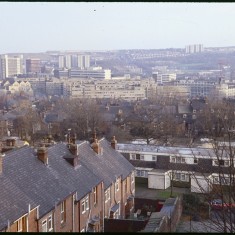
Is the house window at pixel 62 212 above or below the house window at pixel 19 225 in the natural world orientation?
below

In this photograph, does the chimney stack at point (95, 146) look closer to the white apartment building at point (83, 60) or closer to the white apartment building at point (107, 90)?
the white apartment building at point (107, 90)

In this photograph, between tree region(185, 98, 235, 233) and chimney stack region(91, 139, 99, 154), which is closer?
tree region(185, 98, 235, 233)

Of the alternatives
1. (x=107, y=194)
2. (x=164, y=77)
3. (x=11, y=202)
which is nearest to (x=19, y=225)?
(x=11, y=202)

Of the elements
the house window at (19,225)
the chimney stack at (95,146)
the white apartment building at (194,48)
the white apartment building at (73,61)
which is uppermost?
the white apartment building at (194,48)

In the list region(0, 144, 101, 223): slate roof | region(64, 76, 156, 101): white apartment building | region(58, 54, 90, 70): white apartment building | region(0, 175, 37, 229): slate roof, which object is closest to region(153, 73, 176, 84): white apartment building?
region(64, 76, 156, 101): white apartment building

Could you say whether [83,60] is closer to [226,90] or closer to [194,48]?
[194,48]

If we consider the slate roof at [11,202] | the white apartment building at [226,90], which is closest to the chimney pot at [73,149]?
the slate roof at [11,202]

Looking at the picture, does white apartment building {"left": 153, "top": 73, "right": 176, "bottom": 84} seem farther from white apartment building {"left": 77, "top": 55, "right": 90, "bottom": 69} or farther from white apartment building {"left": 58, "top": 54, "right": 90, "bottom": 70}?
white apartment building {"left": 58, "top": 54, "right": 90, "bottom": 70}

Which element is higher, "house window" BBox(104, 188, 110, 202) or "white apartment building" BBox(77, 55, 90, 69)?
"white apartment building" BBox(77, 55, 90, 69)

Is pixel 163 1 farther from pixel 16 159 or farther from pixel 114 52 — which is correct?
pixel 114 52

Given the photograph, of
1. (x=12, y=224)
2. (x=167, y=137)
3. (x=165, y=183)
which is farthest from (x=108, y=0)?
(x=167, y=137)
